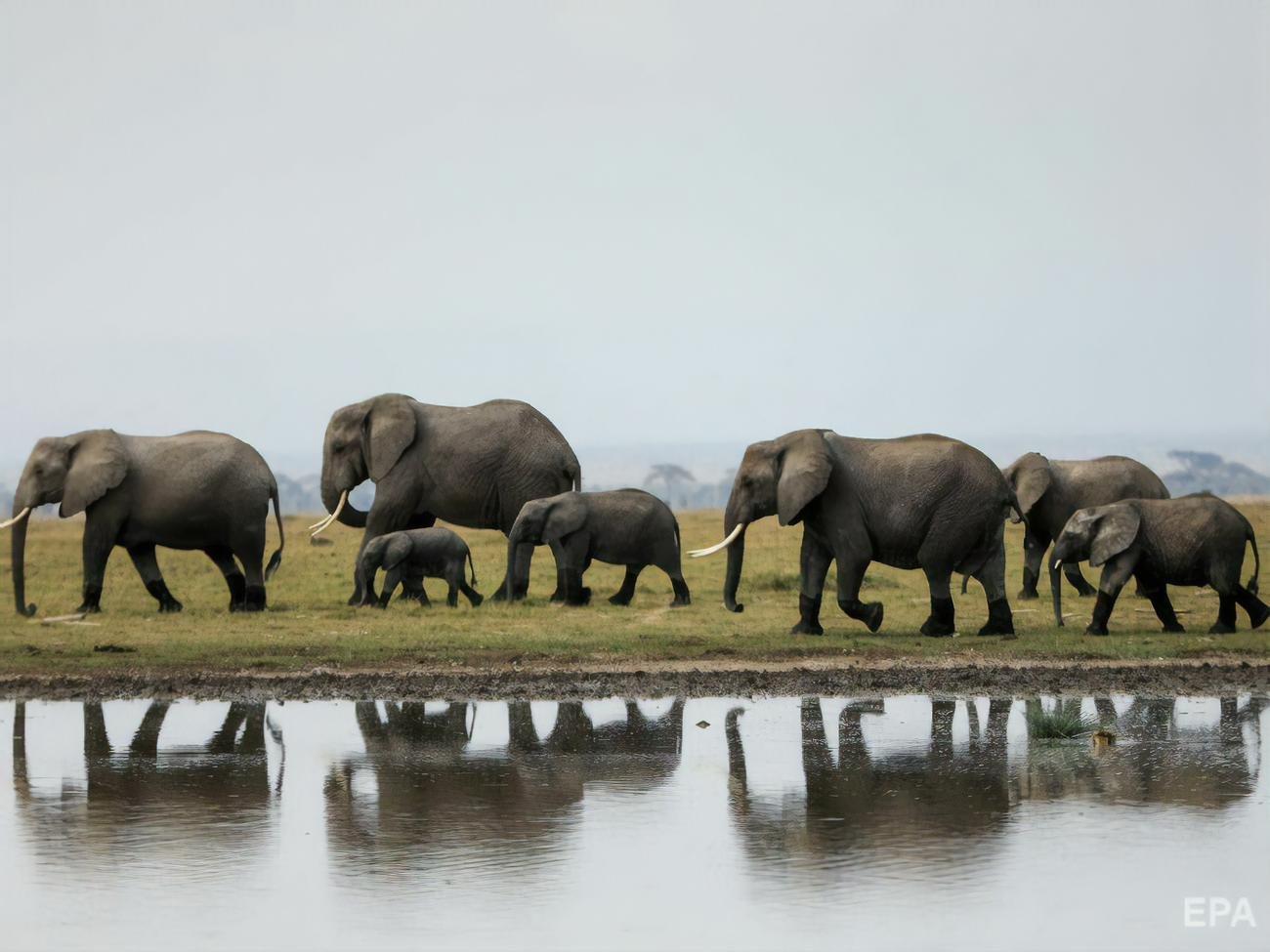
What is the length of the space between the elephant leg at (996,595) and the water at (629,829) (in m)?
4.70

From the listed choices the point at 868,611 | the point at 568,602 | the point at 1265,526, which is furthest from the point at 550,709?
the point at 1265,526

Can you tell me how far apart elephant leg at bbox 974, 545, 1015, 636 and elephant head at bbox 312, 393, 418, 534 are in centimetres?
826

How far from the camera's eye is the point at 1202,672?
17.4m

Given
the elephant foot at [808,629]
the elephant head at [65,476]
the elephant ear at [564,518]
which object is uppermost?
the elephant head at [65,476]

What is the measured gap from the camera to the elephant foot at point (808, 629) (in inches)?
794

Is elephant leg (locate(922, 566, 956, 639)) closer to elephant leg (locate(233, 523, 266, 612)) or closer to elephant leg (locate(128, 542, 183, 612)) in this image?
elephant leg (locate(233, 523, 266, 612))

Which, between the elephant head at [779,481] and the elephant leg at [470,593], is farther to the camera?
the elephant leg at [470,593]

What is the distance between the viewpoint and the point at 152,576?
77.8 feet

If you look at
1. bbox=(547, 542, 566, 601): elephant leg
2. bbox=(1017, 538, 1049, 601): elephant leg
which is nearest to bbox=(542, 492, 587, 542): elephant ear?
bbox=(547, 542, 566, 601): elephant leg

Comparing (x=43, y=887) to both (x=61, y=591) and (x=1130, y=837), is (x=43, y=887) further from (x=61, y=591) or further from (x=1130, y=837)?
(x=61, y=591)

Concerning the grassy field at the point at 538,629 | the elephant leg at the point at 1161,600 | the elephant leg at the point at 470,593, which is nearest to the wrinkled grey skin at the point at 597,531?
the grassy field at the point at 538,629

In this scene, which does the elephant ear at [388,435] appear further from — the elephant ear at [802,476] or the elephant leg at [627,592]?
the elephant ear at [802,476]

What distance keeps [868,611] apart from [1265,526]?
1951 centimetres

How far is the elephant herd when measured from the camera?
66.2 feet
